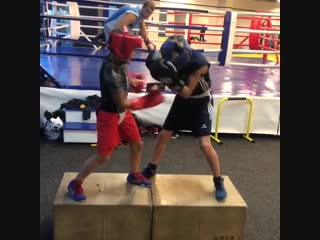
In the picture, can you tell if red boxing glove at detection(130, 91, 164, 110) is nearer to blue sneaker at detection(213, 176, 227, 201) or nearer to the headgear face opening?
the headgear face opening

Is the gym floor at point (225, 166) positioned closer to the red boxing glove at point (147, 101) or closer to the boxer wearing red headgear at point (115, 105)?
the boxer wearing red headgear at point (115, 105)

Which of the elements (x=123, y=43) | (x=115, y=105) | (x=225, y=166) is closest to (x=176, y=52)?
(x=123, y=43)

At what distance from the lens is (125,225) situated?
6.97ft

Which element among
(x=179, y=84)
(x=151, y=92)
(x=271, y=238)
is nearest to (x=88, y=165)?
(x=151, y=92)

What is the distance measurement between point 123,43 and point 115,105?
35cm

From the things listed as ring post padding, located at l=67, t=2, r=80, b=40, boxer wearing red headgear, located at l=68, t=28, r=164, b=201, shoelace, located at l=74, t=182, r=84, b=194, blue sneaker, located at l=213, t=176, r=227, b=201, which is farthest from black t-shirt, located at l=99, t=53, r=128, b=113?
ring post padding, located at l=67, t=2, r=80, b=40

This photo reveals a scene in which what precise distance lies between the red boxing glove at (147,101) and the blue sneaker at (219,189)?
0.70 meters

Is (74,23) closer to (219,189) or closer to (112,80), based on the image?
(112,80)

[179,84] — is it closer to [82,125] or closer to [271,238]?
[271,238]

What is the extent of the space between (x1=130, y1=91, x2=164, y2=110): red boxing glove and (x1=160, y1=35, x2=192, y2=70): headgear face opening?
0.21 m

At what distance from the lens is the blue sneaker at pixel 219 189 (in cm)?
224

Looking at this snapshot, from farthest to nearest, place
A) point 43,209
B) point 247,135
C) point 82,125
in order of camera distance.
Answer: point 247,135 → point 82,125 → point 43,209

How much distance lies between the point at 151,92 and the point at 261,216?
4.36ft

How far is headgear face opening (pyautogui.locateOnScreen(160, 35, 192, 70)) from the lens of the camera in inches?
80.5
